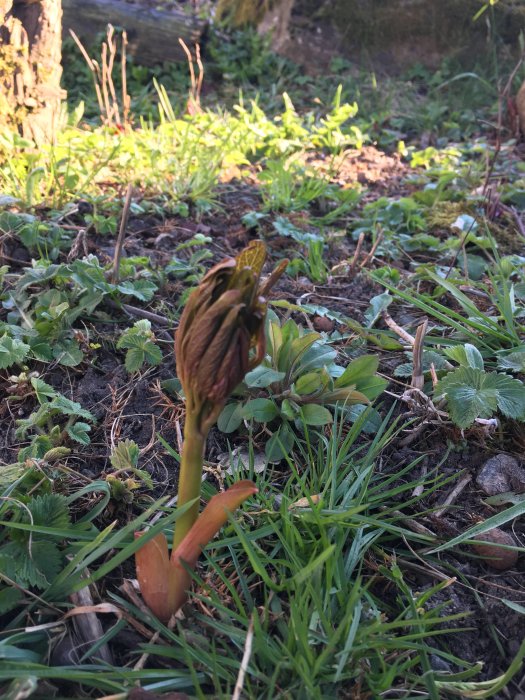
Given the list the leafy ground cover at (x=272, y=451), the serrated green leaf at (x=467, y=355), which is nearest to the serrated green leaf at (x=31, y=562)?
the leafy ground cover at (x=272, y=451)

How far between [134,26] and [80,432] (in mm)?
5225

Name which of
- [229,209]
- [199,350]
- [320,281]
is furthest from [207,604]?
[229,209]

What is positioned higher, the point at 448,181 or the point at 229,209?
the point at 448,181

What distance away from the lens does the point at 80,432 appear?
150 cm

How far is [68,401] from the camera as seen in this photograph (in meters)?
1.56

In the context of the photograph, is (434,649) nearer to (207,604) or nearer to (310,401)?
(207,604)

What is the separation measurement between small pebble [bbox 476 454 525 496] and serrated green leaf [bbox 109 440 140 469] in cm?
87

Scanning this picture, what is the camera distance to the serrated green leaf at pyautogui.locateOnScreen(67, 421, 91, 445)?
1.47 metres

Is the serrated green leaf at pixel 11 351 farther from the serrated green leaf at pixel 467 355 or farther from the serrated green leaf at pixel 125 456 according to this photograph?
the serrated green leaf at pixel 467 355

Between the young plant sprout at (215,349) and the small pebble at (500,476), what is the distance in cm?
77

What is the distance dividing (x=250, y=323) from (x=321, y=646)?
2.10ft

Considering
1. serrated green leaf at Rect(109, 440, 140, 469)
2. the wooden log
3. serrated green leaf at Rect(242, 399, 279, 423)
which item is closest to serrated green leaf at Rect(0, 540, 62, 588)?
serrated green leaf at Rect(109, 440, 140, 469)

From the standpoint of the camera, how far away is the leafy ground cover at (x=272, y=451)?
108 centimetres

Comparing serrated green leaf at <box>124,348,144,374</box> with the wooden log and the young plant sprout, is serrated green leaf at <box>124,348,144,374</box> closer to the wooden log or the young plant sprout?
the young plant sprout
